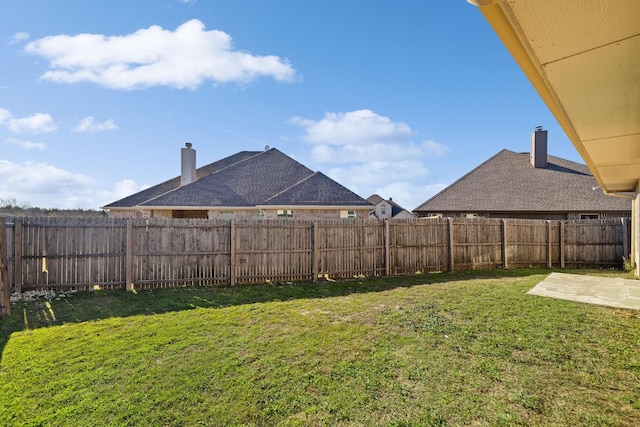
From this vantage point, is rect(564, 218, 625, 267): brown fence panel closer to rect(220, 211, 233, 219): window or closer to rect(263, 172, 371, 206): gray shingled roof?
rect(263, 172, 371, 206): gray shingled roof

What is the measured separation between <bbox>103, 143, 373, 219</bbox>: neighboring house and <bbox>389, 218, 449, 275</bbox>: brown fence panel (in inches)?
213

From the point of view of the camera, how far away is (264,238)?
32.5ft

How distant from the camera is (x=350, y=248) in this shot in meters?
10.7

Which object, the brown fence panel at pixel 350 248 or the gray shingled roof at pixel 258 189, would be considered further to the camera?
the gray shingled roof at pixel 258 189

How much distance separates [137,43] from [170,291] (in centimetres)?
658

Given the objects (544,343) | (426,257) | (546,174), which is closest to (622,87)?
(544,343)

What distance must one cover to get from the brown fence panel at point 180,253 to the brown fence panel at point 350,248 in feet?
9.67

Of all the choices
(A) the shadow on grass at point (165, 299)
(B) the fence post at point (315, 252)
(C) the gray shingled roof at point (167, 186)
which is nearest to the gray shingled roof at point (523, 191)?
(A) the shadow on grass at point (165, 299)

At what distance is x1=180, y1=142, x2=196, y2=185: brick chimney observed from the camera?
2139 cm

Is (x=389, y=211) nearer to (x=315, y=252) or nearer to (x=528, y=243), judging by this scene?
(x=528, y=243)

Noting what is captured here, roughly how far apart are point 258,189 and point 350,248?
9.70m

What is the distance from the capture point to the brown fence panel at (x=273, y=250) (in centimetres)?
970

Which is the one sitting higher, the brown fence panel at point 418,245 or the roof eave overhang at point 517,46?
the roof eave overhang at point 517,46

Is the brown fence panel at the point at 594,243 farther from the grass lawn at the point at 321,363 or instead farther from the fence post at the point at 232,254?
the fence post at the point at 232,254
